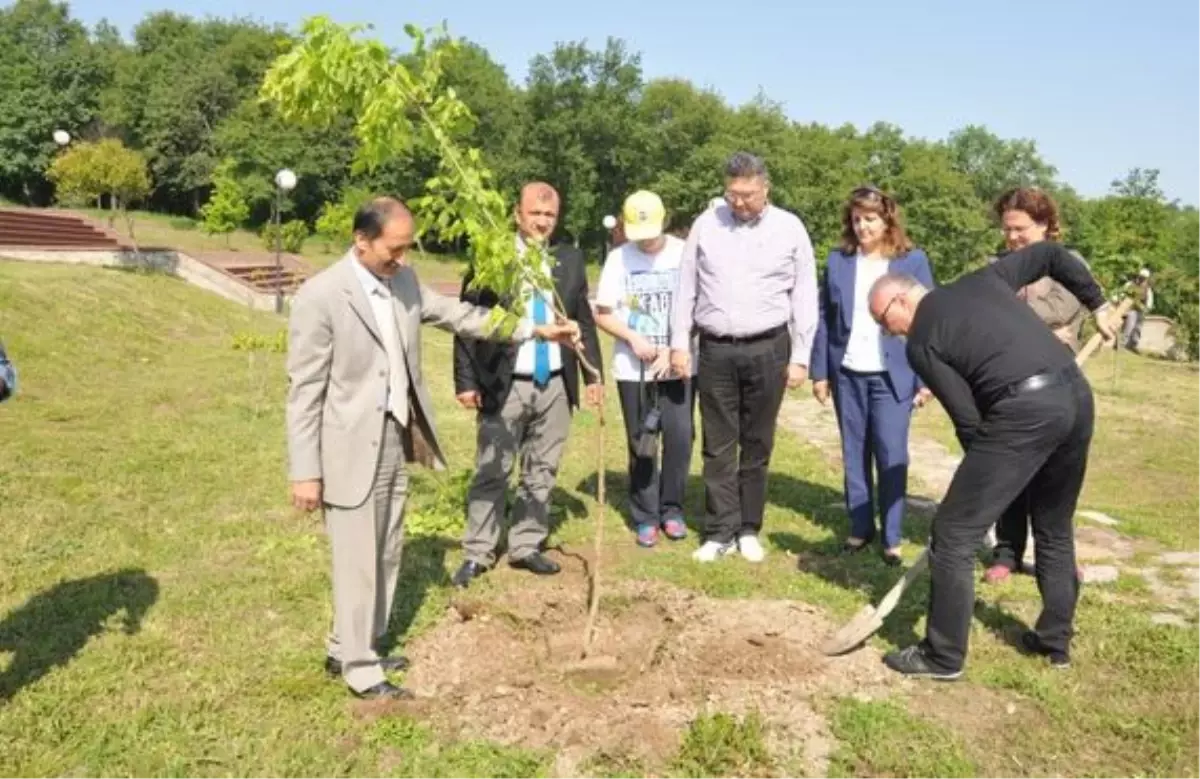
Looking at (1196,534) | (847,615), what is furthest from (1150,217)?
(847,615)

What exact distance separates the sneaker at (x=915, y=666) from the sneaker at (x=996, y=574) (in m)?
1.36

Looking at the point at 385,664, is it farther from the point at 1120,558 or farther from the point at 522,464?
the point at 1120,558

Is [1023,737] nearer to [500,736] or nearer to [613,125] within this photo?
[500,736]

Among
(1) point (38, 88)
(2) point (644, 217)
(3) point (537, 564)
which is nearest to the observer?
(3) point (537, 564)

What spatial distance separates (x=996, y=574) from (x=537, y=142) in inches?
2108

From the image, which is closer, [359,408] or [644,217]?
[359,408]

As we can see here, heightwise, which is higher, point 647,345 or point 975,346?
point 975,346

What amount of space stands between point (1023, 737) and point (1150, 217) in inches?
2077

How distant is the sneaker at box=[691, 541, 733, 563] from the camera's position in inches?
217

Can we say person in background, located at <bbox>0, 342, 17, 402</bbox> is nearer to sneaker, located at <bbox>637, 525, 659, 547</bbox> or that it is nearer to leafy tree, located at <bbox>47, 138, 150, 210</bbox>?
sneaker, located at <bbox>637, 525, 659, 547</bbox>

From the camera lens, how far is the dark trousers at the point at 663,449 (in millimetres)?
5785

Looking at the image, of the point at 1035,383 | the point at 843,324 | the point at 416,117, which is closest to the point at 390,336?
the point at 416,117

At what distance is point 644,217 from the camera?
5516mm

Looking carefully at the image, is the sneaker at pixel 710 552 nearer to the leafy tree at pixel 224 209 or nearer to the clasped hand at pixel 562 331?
the clasped hand at pixel 562 331
